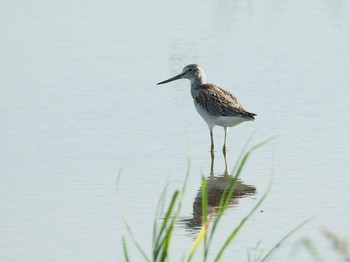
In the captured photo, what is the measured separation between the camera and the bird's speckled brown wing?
35.2 feet

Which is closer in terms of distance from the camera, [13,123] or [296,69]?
[13,123]

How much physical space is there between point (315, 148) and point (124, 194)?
2.19 metres

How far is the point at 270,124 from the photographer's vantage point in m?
11.0

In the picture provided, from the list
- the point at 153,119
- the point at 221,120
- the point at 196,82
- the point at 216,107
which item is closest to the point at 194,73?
the point at 196,82

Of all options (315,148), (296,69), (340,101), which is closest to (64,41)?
(296,69)

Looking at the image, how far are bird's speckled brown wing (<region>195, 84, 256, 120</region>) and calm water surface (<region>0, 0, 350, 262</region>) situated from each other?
0.31 meters

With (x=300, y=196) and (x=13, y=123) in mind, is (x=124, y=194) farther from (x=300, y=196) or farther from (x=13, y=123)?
(x=13, y=123)

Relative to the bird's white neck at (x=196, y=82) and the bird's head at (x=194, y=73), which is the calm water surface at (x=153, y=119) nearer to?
the bird's white neck at (x=196, y=82)

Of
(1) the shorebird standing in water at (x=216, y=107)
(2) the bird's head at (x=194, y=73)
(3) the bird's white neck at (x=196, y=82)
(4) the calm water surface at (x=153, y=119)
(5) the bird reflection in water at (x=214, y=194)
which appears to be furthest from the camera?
(2) the bird's head at (x=194, y=73)

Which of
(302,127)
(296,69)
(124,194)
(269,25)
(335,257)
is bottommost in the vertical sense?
(335,257)

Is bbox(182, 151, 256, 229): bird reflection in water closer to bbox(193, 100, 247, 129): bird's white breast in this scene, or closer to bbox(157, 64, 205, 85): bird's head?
bbox(193, 100, 247, 129): bird's white breast

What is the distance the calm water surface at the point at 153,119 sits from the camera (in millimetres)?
7781

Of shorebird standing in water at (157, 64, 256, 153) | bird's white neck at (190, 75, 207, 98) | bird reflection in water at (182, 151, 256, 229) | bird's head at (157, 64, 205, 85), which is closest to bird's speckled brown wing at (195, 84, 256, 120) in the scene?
shorebird standing in water at (157, 64, 256, 153)

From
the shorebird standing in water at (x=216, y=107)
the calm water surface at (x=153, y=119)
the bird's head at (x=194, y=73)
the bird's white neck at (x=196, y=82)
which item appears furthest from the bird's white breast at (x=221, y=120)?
the bird's head at (x=194, y=73)
